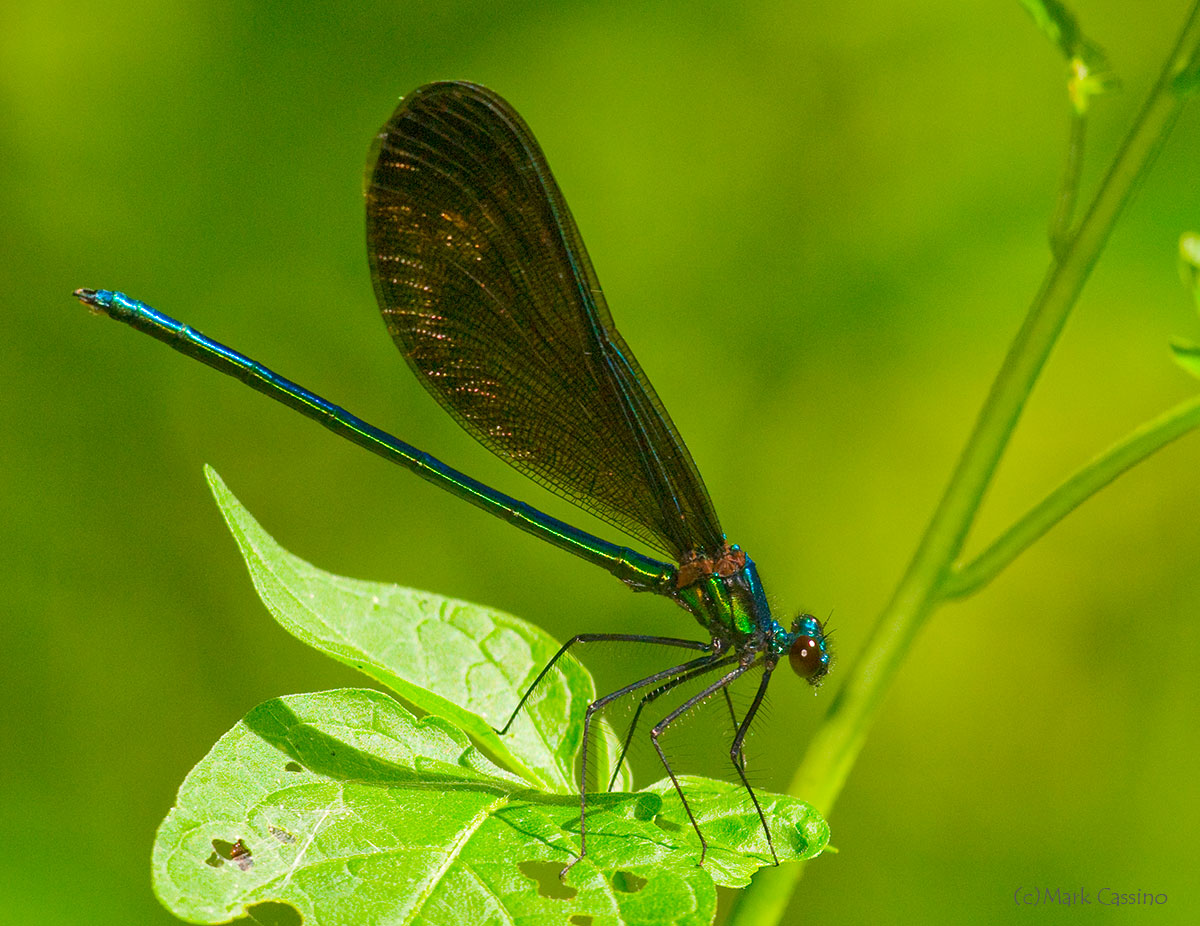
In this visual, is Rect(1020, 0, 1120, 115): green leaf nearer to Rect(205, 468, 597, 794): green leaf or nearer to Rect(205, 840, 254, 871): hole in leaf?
Rect(205, 468, 597, 794): green leaf

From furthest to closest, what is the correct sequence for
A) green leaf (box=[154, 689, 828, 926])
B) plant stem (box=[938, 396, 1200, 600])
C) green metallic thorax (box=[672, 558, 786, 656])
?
1. green metallic thorax (box=[672, 558, 786, 656])
2. plant stem (box=[938, 396, 1200, 600])
3. green leaf (box=[154, 689, 828, 926])

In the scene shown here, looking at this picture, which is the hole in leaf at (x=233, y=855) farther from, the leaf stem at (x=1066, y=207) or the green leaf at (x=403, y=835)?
the leaf stem at (x=1066, y=207)

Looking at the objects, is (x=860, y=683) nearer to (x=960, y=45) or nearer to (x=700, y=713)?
(x=700, y=713)

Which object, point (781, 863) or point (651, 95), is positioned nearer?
point (781, 863)

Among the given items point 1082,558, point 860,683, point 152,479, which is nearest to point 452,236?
point 860,683

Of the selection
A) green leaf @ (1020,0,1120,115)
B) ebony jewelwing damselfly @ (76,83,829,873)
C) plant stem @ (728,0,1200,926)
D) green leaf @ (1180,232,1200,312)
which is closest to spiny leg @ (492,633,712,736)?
ebony jewelwing damselfly @ (76,83,829,873)

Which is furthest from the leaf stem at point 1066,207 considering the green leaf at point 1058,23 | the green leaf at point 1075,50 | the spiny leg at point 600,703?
the spiny leg at point 600,703

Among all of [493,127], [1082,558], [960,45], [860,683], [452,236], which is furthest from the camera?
[960,45]
